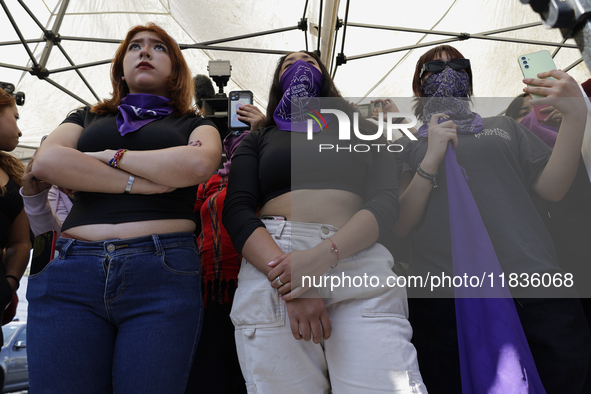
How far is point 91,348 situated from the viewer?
1147 mm

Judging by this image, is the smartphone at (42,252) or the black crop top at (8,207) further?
the black crop top at (8,207)

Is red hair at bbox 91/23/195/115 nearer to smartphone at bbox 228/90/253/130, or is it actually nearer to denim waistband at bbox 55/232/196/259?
smartphone at bbox 228/90/253/130

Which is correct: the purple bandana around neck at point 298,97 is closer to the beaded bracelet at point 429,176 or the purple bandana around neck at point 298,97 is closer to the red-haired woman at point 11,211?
the beaded bracelet at point 429,176

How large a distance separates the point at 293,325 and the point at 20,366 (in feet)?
15.9

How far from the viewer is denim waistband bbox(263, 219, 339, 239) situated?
134 cm

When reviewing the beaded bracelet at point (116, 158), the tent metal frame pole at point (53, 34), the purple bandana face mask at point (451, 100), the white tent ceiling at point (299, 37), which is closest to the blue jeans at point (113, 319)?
the beaded bracelet at point (116, 158)

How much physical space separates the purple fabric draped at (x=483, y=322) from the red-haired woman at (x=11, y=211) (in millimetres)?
1718

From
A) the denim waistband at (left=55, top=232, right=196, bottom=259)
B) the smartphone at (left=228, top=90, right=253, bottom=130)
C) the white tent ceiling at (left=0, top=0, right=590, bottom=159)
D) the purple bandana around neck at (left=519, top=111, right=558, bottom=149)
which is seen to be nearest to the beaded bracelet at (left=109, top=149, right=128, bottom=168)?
the denim waistband at (left=55, top=232, right=196, bottom=259)

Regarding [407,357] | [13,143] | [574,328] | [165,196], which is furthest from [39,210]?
[574,328]

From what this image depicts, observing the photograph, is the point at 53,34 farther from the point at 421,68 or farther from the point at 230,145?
the point at 421,68

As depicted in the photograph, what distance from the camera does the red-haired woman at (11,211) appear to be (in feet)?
5.78

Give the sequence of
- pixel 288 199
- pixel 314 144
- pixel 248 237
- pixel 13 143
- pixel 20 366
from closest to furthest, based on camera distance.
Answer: pixel 248 237 → pixel 288 199 → pixel 314 144 → pixel 13 143 → pixel 20 366

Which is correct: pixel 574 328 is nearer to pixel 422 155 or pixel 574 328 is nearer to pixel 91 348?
pixel 422 155

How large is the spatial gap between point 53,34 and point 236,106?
14.7 feet
